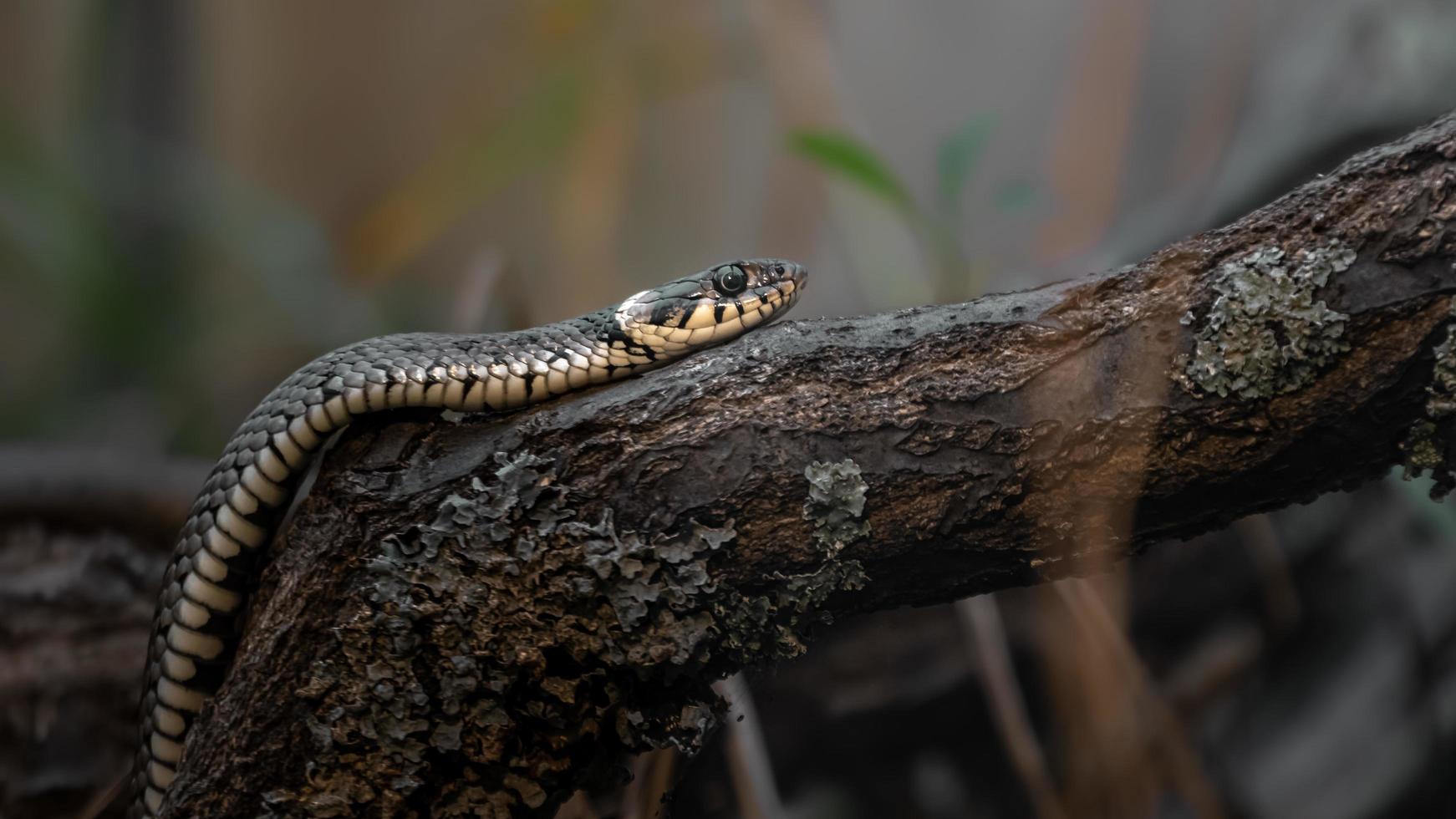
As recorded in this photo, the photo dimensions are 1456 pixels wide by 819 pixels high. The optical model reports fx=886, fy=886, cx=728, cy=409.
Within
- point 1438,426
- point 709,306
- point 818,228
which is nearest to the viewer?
point 1438,426

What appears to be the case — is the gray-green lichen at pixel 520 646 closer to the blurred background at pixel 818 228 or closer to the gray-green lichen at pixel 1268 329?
the gray-green lichen at pixel 1268 329

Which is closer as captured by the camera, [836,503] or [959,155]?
[836,503]

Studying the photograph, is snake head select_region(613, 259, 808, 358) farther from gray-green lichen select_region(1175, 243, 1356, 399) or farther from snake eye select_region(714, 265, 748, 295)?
gray-green lichen select_region(1175, 243, 1356, 399)

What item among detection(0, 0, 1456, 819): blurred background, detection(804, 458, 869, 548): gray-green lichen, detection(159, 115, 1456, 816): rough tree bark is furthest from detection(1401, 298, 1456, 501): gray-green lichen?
detection(0, 0, 1456, 819): blurred background

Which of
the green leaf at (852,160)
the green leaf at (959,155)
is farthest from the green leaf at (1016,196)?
the green leaf at (852,160)

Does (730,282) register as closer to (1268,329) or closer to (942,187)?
(1268,329)

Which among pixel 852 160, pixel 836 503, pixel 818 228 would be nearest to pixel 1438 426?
pixel 836 503
